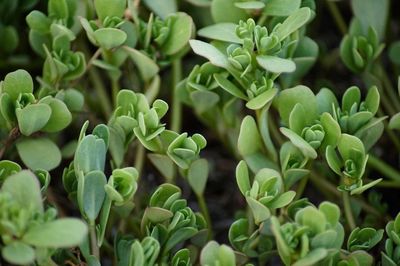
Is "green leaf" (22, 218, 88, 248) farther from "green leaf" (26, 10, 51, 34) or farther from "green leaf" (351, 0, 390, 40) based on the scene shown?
"green leaf" (351, 0, 390, 40)

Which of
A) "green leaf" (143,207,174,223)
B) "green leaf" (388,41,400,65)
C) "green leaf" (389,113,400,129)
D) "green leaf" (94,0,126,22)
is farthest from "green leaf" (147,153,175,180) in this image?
"green leaf" (388,41,400,65)

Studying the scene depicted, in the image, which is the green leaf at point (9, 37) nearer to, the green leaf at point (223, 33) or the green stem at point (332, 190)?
the green leaf at point (223, 33)

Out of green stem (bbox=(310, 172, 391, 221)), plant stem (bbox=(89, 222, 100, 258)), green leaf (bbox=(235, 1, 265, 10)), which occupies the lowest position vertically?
green stem (bbox=(310, 172, 391, 221))

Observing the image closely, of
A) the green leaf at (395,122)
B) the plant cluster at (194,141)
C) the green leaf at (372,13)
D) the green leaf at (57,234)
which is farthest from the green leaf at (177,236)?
the green leaf at (372,13)

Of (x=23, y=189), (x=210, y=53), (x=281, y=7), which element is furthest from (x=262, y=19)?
(x=23, y=189)

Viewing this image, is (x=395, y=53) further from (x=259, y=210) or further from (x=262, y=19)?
(x=259, y=210)

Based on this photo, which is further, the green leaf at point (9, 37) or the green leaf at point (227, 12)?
the green leaf at point (9, 37)

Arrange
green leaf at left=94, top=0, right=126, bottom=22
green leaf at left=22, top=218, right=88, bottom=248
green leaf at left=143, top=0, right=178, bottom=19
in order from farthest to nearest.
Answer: green leaf at left=143, top=0, right=178, bottom=19 < green leaf at left=94, top=0, right=126, bottom=22 < green leaf at left=22, top=218, right=88, bottom=248

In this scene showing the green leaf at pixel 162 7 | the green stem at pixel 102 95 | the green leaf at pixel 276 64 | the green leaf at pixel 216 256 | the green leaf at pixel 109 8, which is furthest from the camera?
the green stem at pixel 102 95
